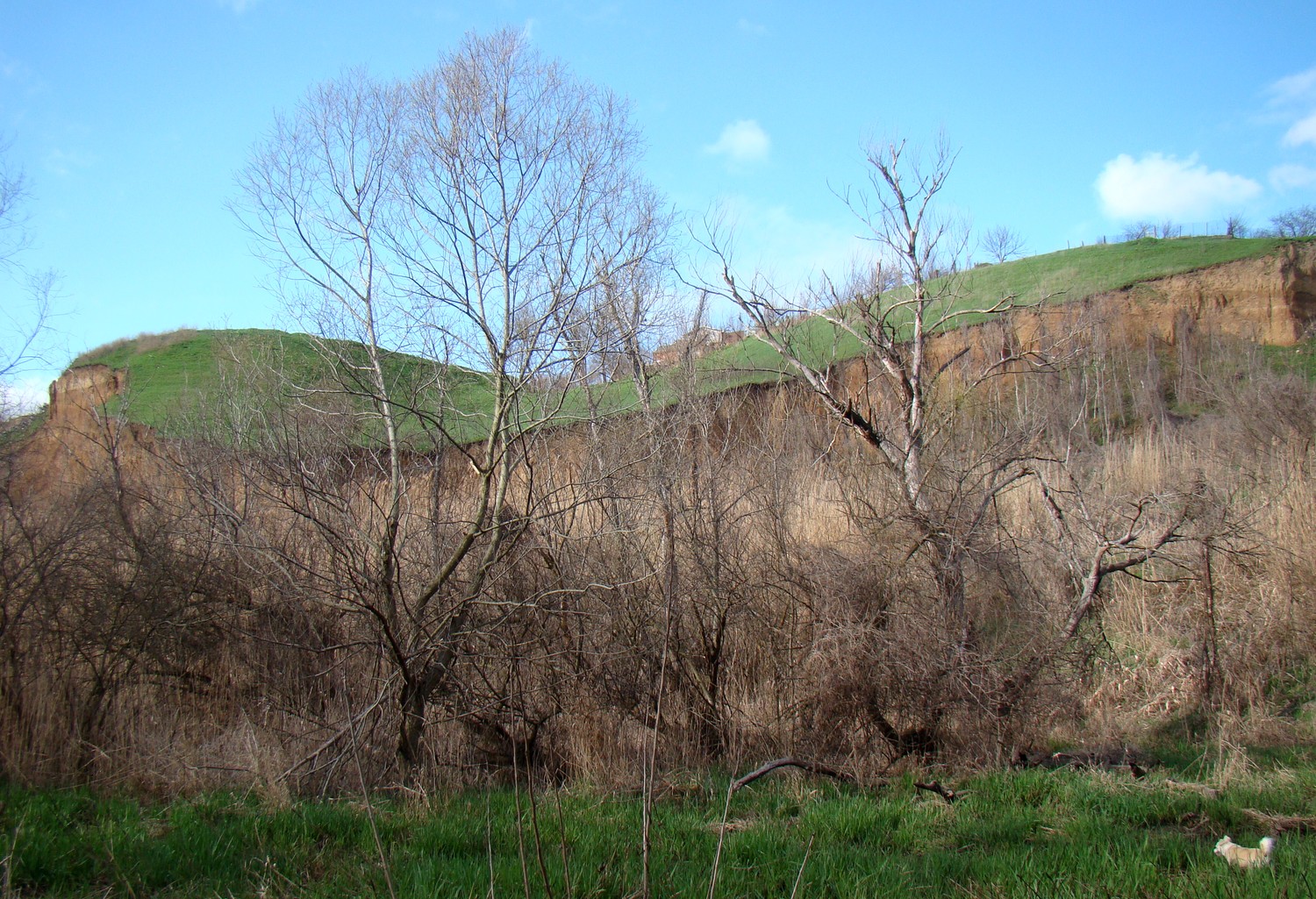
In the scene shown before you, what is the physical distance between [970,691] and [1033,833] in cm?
254

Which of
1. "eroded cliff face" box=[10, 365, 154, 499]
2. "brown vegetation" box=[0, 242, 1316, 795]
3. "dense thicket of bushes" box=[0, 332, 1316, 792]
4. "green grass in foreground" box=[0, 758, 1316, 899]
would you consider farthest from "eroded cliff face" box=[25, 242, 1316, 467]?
"green grass in foreground" box=[0, 758, 1316, 899]

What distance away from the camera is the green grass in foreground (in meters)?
3.78

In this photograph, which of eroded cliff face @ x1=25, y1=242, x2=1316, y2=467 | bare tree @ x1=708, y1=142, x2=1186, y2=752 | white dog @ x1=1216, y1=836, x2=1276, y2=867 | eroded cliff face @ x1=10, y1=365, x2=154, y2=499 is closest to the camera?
white dog @ x1=1216, y1=836, x2=1276, y2=867

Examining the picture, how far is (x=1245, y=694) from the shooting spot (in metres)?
8.64

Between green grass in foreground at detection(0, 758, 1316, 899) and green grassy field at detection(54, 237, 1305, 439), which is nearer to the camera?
green grass in foreground at detection(0, 758, 1316, 899)

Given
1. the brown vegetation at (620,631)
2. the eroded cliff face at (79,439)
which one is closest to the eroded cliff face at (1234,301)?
the brown vegetation at (620,631)

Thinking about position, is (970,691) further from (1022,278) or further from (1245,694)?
(1022,278)

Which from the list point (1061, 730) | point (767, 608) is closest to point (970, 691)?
point (1061, 730)

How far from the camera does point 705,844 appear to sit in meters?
4.60

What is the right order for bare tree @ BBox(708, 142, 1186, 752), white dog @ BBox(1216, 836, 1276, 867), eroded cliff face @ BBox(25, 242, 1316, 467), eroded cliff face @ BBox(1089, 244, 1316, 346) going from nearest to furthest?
white dog @ BBox(1216, 836, 1276, 867)
bare tree @ BBox(708, 142, 1186, 752)
eroded cliff face @ BBox(25, 242, 1316, 467)
eroded cliff face @ BBox(1089, 244, 1316, 346)

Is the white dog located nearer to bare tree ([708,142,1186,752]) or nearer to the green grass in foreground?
the green grass in foreground

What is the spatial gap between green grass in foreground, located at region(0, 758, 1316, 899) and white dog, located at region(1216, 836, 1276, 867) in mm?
63

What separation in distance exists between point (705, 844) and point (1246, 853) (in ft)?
8.79

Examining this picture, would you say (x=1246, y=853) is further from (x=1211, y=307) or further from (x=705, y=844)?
(x=1211, y=307)
